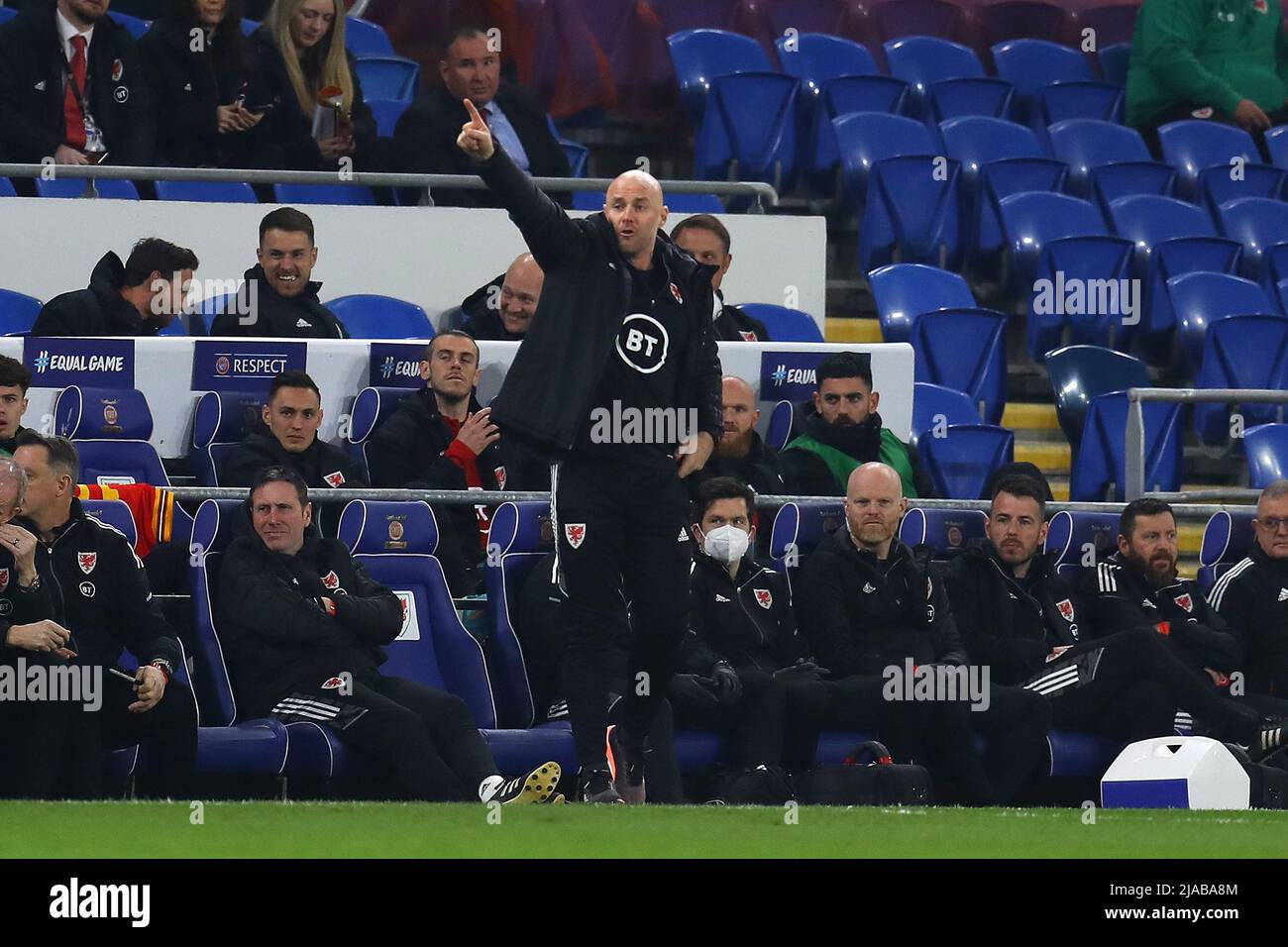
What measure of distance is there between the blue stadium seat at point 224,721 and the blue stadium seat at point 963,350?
4.69m

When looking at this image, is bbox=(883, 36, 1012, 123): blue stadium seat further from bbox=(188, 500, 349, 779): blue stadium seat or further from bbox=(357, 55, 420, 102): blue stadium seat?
bbox=(188, 500, 349, 779): blue stadium seat

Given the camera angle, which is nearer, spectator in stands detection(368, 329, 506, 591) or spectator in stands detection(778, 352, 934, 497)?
spectator in stands detection(368, 329, 506, 591)

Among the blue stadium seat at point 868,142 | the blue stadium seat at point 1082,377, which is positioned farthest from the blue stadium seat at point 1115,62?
the blue stadium seat at point 1082,377

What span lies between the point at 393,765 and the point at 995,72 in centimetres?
934

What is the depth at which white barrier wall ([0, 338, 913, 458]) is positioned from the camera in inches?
398

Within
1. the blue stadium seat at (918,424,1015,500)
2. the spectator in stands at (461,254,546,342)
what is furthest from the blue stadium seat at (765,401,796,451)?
the spectator in stands at (461,254,546,342)

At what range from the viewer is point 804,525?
9.90m

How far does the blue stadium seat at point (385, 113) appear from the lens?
13.5 m

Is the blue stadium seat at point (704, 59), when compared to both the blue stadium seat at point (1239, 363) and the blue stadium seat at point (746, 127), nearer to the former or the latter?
the blue stadium seat at point (746, 127)

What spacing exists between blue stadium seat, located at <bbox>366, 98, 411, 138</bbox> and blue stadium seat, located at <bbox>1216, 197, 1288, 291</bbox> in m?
5.29

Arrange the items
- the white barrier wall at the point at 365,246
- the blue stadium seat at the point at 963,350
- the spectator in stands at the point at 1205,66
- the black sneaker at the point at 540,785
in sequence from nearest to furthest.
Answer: the black sneaker at the point at 540,785 → the white barrier wall at the point at 365,246 → the blue stadium seat at the point at 963,350 → the spectator in stands at the point at 1205,66

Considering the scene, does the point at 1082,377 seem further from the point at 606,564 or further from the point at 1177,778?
the point at 606,564
